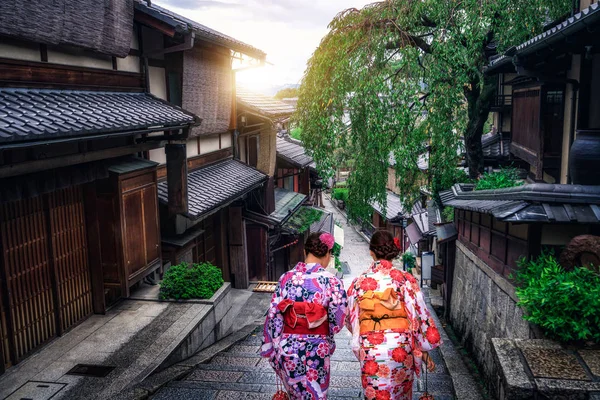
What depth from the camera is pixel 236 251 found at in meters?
15.9

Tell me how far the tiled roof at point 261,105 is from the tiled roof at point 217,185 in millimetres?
1964

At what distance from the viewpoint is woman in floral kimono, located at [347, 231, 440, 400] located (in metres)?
4.64

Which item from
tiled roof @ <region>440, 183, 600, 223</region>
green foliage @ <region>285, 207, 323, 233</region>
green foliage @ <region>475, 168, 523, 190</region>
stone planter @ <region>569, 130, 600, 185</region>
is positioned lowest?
green foliage @ <region>285, 207, 323, 233</region>

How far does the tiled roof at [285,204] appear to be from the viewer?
1899 centimetres

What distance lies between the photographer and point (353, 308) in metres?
4.86

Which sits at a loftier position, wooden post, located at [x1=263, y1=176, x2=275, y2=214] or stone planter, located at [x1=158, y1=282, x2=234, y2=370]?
wooden post, located at [x1=263, y1=176, x2=275, y2=214]

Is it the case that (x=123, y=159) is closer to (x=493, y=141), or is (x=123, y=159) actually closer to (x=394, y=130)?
(x=394, y=130)

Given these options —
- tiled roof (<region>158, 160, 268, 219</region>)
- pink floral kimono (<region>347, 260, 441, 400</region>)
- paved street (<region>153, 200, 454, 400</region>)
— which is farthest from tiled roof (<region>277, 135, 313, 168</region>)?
pink floral kimono (<region>347, 260, 441, 400</region>)

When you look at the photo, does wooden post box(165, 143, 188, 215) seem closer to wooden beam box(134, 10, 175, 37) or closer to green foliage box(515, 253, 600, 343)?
wooden beam box(134, 10, 175, 37)

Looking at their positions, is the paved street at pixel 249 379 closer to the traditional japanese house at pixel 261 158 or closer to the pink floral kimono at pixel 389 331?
the pink floral kimono at pixel 389 331

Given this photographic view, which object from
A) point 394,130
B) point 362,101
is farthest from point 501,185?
point 362,101

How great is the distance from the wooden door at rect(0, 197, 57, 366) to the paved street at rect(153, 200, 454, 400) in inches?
104

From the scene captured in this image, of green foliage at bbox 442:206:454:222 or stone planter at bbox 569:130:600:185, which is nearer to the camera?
stone planter at bbox 569:130:600:185

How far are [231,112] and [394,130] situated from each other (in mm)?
5839
